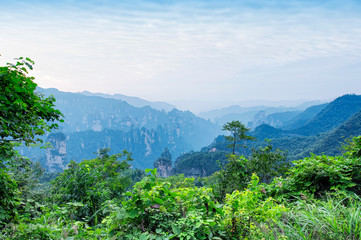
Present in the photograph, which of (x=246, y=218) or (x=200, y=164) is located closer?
(x=246, y=218)

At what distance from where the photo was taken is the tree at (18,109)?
2.80 m

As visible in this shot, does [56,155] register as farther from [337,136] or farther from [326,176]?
[337,136]

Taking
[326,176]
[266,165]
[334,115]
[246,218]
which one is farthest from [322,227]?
[334,115]

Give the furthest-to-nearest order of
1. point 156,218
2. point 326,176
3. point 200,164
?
1. point 200,164
2. point 326,176
3. point 156,218

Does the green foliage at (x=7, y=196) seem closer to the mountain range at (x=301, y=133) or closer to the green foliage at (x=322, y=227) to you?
the green foliage at (x=322, y=227)

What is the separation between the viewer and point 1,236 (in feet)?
7.85

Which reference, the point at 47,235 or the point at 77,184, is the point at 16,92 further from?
the point at 77,184

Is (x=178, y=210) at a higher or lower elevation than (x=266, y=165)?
higher

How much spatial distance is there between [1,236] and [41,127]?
5.05 ft

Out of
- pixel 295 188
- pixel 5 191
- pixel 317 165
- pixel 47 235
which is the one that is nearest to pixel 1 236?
pixel 47 235

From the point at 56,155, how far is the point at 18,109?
505 feet

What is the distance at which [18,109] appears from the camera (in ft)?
9.56

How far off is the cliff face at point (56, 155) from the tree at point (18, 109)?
150 m

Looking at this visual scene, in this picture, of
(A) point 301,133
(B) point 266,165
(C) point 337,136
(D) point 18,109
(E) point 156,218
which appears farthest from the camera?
(A) point 301,133
